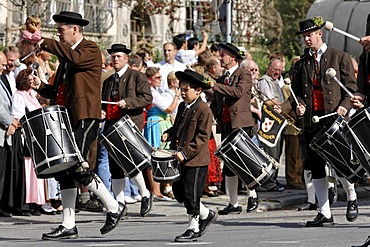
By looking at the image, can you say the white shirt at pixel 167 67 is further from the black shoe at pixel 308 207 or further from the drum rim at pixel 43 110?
the drum rim at pixel 43 110

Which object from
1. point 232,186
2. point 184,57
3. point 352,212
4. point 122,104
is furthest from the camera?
point 184,57

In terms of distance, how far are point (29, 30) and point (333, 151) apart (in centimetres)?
459

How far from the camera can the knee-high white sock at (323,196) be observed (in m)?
12.3

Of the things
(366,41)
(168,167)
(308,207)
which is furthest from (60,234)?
(308,207)

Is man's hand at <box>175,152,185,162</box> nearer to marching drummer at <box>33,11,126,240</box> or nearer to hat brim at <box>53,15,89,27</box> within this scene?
marching drummer at <box>33,11,126,240</box>

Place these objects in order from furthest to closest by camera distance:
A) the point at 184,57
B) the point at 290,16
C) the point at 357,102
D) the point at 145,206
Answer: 1. the point at 290,16
2. the point at 184,57
3. the point at 145,206
4. the point at 357,102

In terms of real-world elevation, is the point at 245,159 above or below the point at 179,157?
below

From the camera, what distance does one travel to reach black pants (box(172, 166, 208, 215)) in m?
11.1

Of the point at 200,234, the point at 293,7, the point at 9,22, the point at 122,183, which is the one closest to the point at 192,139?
the point at 200,234

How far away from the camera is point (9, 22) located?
20.7 meters

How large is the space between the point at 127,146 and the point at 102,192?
182 cm

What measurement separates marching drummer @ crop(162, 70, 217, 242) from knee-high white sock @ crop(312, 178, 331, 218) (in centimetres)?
154

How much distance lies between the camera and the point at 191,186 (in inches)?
438

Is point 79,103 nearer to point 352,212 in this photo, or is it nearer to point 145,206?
point 145,206
